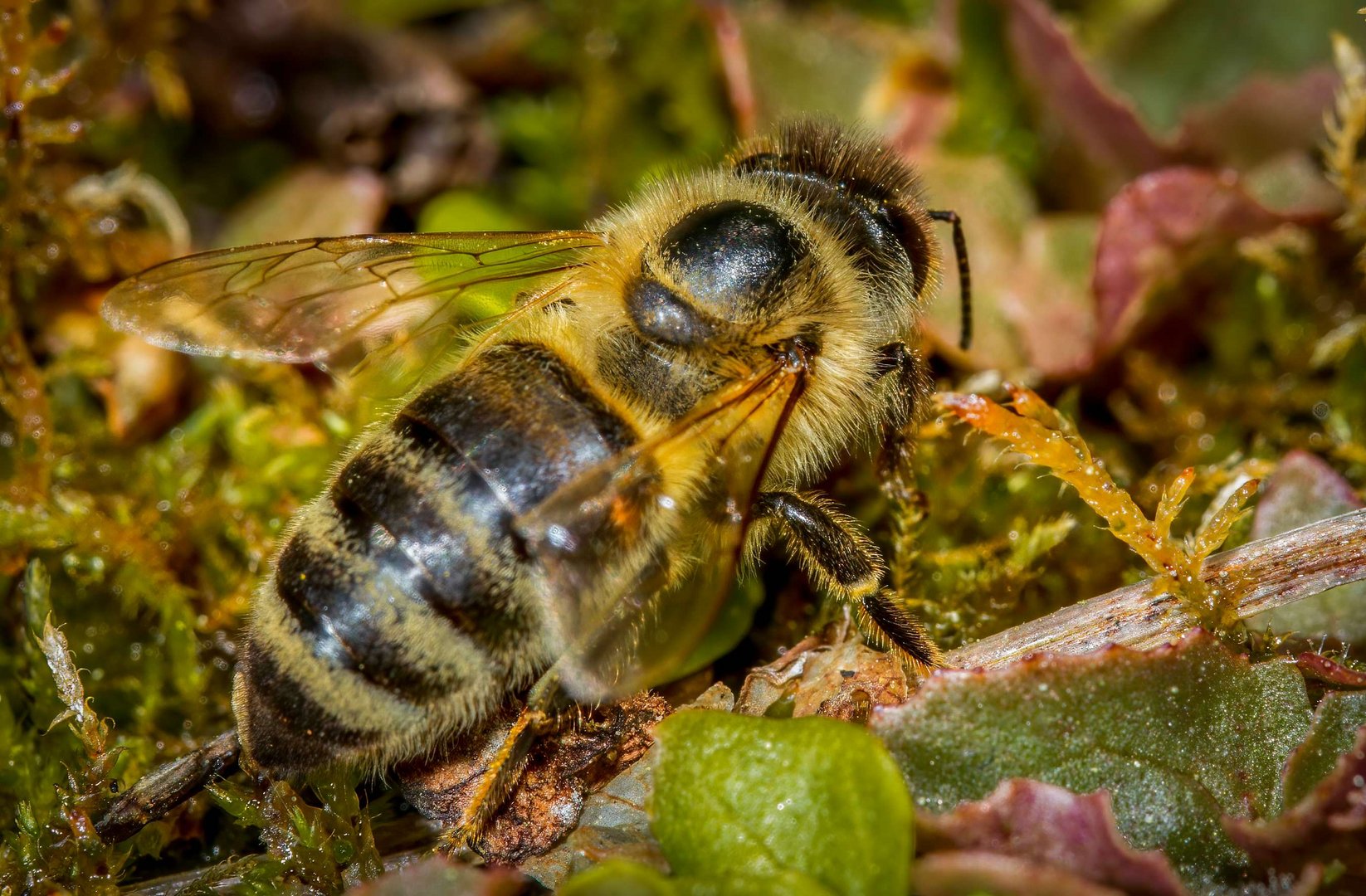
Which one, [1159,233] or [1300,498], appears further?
[1159,233]

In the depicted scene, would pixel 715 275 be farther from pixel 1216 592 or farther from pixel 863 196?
pixel 1216 592

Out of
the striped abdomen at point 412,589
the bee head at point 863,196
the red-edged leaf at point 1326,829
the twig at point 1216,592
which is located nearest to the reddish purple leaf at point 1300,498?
the twig at point 1216,592

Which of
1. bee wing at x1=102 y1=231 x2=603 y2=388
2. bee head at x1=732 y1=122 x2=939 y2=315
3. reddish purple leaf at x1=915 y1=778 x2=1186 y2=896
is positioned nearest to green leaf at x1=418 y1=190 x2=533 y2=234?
bee wing at x1=102 y1=231 x2=603 y2=388

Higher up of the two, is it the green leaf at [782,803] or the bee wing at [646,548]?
the bee wing at [646,548]

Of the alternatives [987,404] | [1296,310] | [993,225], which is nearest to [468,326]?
[987,404]

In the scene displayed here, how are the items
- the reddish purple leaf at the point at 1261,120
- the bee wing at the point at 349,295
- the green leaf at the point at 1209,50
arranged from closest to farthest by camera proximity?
1. the bee wing at the point at 349,295
2. the reddish purple leaf at the point at 1261,120
3. the green leaf at the point at 1209,50

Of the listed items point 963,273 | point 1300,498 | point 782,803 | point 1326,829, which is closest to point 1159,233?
point 963,273

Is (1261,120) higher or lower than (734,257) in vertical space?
lower

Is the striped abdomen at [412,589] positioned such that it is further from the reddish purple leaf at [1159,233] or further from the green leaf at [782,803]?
the reddish purple leaf at [1159,233]
